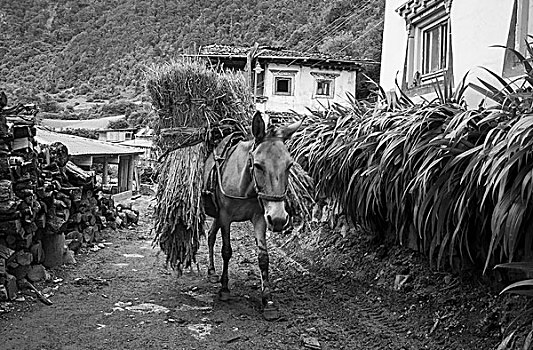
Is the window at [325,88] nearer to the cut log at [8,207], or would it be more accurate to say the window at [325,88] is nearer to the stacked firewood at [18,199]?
the stacked firewood at [18,199]

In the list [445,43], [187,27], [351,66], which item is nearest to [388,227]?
[445,43]

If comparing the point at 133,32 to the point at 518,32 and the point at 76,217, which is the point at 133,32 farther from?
the point at 518,32

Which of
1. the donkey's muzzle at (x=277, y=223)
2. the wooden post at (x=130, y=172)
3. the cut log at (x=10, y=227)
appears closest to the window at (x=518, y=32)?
the donkey's muzzle at (x=277, y=223)

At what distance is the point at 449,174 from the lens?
3.63 meters

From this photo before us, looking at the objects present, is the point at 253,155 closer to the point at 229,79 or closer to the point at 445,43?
the point at 229,79

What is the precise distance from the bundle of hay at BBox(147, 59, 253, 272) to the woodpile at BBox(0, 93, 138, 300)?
1326 mm

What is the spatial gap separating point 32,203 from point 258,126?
2580mm

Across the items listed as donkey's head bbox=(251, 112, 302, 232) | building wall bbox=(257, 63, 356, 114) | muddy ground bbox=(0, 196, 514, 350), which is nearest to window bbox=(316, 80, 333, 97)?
building wall bbox=(257, 63, 356, 114)

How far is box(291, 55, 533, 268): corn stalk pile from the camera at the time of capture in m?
2.87

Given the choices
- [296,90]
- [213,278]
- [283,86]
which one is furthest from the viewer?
[283,86]

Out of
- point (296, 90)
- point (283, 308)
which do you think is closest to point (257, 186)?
point (283, 308)

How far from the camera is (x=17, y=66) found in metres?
35.2

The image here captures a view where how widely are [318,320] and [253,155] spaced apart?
1.53m

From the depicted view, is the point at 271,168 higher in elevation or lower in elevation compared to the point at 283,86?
lower
